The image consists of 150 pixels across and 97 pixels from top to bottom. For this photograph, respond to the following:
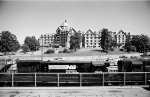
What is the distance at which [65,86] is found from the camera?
18172 mm

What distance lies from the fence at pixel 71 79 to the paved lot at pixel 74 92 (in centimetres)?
77

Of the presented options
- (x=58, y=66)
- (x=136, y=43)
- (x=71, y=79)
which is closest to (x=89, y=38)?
(x=136, y=43)

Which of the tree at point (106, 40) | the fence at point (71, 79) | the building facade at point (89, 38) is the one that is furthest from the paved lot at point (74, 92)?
the building facade at point (89, 38)

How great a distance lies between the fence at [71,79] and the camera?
58.2 feet

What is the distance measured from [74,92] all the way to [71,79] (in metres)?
1.90

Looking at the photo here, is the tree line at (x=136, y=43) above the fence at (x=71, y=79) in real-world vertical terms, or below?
above

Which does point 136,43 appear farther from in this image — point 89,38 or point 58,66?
point 58,66

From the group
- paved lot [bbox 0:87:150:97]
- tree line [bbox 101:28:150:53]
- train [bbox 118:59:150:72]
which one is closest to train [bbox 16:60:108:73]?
train [bbox 118:59:150:72]

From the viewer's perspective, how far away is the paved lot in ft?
50.1

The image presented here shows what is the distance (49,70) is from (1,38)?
91.8 meters

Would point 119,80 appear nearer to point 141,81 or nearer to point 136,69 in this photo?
point 141,81

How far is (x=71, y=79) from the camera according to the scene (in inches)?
700

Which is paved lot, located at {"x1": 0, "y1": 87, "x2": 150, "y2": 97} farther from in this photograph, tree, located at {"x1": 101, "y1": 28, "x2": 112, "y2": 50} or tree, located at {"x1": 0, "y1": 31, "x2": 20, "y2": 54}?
tree, located at {"x1": 101, "y1": 28, "x2": 112, "y2": 50}

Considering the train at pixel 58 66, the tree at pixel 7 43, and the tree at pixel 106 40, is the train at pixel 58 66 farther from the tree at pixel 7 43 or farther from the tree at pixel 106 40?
the tree at pixel 106 40
